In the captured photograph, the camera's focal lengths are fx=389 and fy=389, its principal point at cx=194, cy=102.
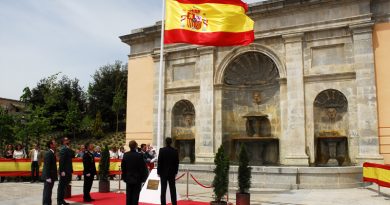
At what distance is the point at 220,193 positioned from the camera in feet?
30.3

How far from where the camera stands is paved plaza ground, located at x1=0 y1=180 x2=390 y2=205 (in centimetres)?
1037

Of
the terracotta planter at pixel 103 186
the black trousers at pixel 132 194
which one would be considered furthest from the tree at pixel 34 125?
the black trousers at pixel 132 194

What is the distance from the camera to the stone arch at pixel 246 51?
57.9 feet

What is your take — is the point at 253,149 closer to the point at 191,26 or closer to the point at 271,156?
the point at 271,156

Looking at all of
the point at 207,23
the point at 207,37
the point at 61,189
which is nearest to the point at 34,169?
the point at 61,189

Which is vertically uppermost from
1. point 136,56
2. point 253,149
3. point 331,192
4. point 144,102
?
point 136,56

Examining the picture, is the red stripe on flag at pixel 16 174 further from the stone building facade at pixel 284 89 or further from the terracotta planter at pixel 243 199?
the terracotta planter at pixel 243 199

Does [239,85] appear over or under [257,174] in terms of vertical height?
over

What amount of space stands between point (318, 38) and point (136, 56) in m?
10.3

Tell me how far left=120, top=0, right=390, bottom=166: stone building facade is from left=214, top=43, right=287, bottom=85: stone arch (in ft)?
0.16

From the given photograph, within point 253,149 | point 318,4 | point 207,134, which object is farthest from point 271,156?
point 318,4

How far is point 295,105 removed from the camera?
17.0m

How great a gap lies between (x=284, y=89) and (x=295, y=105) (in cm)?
98

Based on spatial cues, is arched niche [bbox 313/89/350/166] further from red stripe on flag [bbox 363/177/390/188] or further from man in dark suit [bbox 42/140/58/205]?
man in dark suit [bbox 42/140/58/205]
